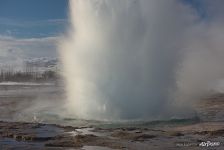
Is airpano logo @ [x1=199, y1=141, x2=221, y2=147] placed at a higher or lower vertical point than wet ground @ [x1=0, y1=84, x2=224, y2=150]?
lower

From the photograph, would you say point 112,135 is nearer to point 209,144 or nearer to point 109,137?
point 109,137

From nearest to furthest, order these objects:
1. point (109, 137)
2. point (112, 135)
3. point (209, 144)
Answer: point (209, 144)
point (109, 137)
point (112, 135)

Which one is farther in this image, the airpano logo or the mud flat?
the mud flat

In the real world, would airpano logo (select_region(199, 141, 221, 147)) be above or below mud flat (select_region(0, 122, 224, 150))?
below

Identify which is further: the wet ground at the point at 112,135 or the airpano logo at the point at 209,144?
the wet ground at the point at 112,135

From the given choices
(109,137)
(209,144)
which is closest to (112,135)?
(109,137)

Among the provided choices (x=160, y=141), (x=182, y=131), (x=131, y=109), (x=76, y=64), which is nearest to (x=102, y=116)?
(x=131, y=109)

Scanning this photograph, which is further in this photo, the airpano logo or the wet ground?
the wet ground

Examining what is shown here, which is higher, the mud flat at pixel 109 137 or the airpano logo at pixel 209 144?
the mud flat at pixel 109 137

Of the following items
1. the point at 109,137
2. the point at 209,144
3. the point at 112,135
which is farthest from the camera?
the point at 112,135

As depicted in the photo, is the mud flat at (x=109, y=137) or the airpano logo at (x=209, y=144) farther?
the mud flat at (x=109, y=137)

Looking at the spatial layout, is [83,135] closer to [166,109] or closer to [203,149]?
[203,149]

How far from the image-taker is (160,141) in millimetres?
15297

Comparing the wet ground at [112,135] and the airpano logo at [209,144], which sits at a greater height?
the wet ground at [112,135]
